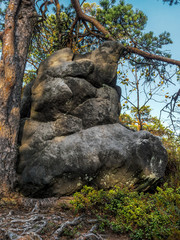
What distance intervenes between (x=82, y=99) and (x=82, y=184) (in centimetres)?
273

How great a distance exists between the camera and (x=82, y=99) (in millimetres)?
6738

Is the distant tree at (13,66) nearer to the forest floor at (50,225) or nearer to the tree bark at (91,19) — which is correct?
the tree bark at (91,19)

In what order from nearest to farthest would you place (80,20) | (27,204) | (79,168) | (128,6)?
(27,204)
(79,168)
(128,6)
(80,20)

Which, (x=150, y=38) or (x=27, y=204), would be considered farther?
(x=150, y=38)

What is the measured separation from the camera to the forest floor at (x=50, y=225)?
3.41m

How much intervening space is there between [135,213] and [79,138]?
8.96 feet

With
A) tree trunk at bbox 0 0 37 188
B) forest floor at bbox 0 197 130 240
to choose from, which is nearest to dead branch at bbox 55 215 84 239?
forest floor at bbox 0 197 130 240

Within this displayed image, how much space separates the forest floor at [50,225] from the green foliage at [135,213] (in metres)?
0.18

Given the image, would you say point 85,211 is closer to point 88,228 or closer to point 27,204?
point 88,228

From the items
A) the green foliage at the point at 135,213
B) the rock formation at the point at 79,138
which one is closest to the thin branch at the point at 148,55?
the rock formation at the point at 79,138

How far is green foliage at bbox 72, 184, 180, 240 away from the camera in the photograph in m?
3.49

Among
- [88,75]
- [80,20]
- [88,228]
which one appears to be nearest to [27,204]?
[88,228]

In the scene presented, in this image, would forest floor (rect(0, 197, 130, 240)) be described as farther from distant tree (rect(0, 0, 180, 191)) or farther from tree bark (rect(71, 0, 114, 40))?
tree bark (rect(71, 0, 114, 40))

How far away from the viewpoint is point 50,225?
377cm
